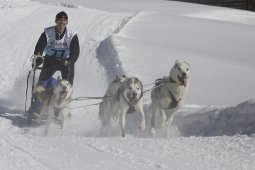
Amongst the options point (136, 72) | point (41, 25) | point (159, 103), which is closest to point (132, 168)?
point (159, 103)

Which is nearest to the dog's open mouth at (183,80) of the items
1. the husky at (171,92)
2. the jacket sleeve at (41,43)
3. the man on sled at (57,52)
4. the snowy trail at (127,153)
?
the husky at (171,92)

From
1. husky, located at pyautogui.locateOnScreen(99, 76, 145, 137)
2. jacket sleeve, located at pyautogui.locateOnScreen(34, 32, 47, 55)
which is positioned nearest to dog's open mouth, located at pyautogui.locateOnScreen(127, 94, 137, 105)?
husky, located at pyautogui.locateOnScreen(99, 76, 145, 137)

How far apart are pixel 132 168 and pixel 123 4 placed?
57.4ft

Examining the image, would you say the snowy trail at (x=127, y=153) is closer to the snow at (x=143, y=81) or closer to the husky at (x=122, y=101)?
the snow at (x=143, y=81)

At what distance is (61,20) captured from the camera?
7.71m

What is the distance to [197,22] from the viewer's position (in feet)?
57.0

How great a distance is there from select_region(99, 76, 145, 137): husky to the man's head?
3.53ft

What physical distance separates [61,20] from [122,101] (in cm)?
143

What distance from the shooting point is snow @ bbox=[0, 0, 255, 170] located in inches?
208

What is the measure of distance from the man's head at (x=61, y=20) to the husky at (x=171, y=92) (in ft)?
4.95

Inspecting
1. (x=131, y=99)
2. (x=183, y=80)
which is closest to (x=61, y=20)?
(x=131, y=99)

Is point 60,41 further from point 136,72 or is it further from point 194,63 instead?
point 194,63

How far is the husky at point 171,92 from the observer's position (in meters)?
7.05

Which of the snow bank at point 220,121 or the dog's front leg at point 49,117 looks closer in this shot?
the snow bank at point 220,121
